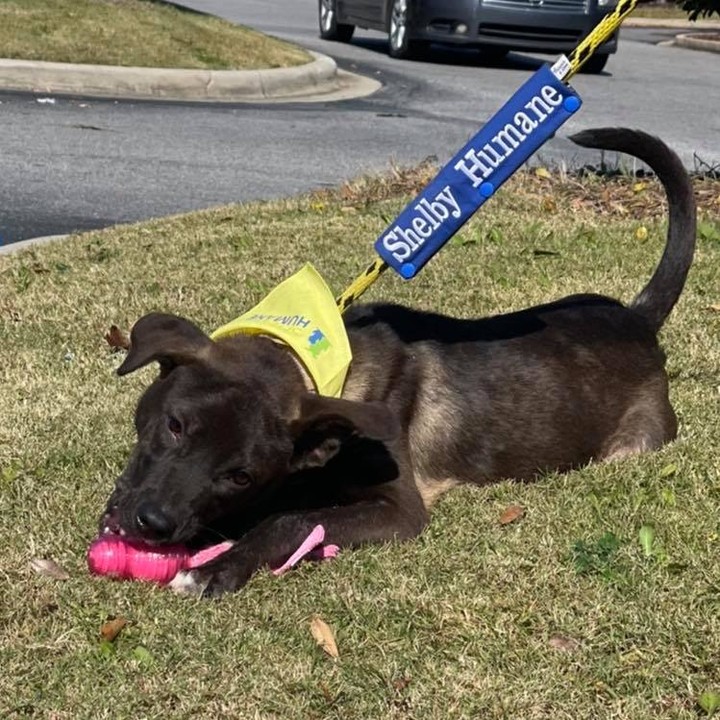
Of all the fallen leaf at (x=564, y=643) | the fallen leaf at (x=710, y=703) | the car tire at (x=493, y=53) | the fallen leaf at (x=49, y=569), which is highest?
the fallen leaf at (x=710, y=703)

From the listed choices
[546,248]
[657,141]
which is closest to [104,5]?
[546,248]

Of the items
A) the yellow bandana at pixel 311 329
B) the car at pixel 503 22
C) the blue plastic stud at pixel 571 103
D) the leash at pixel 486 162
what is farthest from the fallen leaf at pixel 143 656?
the car at pixel 503 22

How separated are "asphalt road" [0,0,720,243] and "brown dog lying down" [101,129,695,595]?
168 inches

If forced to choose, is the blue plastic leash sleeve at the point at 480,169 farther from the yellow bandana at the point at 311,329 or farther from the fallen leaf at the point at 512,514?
the fallen leaf at the point at 512,514

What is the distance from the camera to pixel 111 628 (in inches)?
136

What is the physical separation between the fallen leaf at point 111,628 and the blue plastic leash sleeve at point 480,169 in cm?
149

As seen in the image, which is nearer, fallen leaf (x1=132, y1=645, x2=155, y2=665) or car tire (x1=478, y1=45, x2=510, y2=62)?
fallen leaf (x1=132, y1=645, x2=155, y2=665)

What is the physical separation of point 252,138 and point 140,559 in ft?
27.6

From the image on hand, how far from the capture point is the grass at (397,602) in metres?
3.24

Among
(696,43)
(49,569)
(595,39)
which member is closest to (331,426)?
(49,569)

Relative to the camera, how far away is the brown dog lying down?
11.9 ft

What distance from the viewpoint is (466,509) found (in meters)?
4.29

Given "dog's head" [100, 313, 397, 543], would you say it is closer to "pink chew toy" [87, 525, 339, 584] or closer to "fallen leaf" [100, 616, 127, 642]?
"pink chew toy" [87, 525, 339, 584]

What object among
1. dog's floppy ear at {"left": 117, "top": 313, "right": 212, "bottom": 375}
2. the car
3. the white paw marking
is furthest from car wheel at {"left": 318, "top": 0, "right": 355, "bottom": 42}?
the white paw marking
